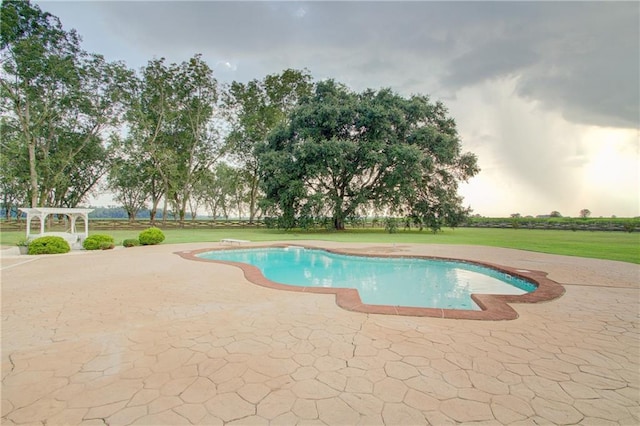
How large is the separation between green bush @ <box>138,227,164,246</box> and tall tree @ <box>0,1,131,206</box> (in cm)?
1435

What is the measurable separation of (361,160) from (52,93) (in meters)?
24.5

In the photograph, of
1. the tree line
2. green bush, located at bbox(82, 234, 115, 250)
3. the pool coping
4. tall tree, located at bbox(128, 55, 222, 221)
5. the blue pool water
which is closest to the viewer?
the pool coping

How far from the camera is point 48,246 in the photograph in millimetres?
9945

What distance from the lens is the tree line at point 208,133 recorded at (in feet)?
67.2

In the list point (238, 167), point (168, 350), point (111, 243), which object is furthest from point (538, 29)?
point (238, 167)

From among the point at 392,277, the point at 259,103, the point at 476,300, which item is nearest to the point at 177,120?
the point at 259,103

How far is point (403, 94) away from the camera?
2408cm

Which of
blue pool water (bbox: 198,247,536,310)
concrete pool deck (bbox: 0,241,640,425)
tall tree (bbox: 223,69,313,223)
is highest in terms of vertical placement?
tall tree (bbox: 223,69,313,223)

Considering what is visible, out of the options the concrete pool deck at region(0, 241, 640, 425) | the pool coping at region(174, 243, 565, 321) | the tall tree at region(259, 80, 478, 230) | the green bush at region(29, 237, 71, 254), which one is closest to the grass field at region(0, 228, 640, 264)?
the tall tree at region(259, 80, 478, 230)

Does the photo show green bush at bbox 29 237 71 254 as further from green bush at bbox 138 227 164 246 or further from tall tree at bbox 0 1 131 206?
tall tree at bbox 0 1 131 206

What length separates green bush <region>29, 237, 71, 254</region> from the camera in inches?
384

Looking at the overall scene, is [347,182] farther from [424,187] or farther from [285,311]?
[285,311]

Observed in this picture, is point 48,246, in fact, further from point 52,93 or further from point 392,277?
point 52,93

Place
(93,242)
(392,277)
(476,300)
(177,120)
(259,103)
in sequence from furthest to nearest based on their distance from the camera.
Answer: (259,103), (177,120), (93,242), (392,277), (476,300)
